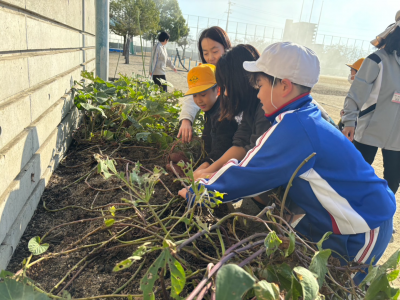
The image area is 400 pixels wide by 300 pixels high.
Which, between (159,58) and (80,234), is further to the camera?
(159,58)

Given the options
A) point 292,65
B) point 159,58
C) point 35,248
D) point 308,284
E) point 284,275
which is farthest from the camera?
point 159,58

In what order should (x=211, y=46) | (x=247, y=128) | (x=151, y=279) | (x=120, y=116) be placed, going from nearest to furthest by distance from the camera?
(x=151, y=279)
(x=247, y=128)
(x=211, y=46)
(x=120, y=116)

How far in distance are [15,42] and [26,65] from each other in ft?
0.59

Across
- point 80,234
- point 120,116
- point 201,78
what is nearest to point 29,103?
point 80,234

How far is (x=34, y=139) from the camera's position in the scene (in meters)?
1.84

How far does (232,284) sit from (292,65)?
3.55 feet

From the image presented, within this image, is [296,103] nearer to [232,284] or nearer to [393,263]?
[393,263]

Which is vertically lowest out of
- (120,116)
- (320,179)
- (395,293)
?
(120,116)

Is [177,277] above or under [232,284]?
under

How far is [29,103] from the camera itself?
1.74 m

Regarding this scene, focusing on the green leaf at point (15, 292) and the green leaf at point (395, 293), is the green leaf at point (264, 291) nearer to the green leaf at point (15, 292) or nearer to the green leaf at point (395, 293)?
the green leaf at point (395, 293)

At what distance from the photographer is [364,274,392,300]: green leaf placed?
0.92m

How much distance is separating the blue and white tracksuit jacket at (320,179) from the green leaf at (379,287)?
18.9 inches

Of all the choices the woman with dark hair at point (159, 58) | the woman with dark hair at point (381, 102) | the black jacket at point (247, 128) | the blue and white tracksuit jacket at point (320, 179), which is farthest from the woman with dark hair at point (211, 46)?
the woman with dark hair at point (159, 58)
